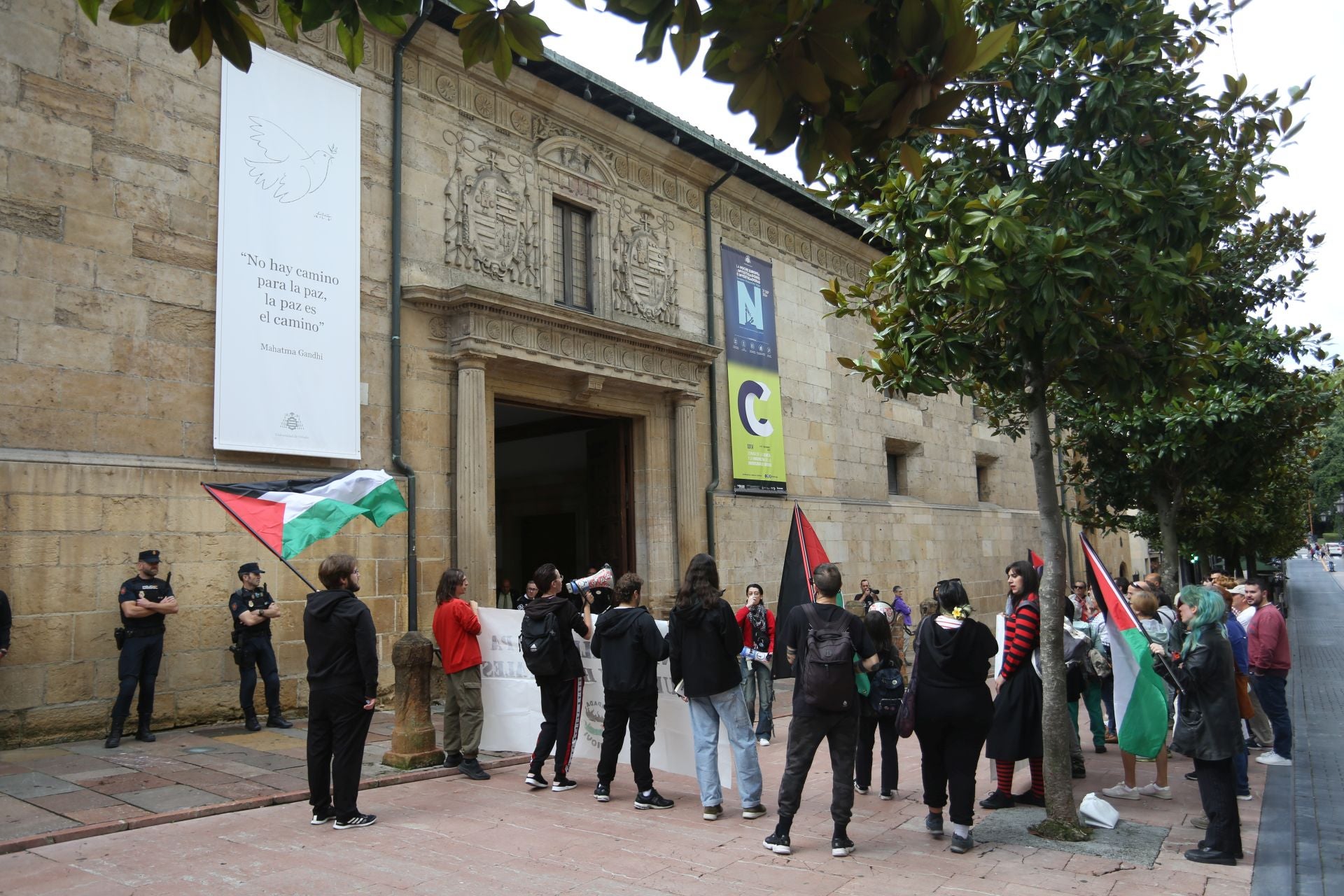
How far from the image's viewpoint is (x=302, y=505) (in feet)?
25.5

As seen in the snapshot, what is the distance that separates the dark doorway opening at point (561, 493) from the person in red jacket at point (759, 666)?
4847 mm

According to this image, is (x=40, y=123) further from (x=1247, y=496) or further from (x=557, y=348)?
(x=1247, y=496)

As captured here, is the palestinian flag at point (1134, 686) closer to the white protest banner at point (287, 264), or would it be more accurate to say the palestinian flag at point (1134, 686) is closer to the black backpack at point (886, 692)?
the black backpack at point (886, 692)

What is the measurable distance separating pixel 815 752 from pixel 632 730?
1668 millimetres

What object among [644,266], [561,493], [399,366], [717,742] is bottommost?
[717,742]

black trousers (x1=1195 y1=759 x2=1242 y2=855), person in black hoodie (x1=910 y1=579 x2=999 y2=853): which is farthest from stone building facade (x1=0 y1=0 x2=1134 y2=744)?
black trousers (x1=1195 y1=759 x2=1242 y2=855)

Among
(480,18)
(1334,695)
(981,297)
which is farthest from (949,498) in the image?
(480,18)

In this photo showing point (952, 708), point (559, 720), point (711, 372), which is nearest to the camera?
point (952, 708)

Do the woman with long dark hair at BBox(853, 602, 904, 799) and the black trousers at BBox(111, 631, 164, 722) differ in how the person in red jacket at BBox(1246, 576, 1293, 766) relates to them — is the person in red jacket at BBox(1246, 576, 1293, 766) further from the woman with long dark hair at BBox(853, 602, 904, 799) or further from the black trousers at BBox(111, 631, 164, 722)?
the black trousers at BBox(111, 631, 164, 722)

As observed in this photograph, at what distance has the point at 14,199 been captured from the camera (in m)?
8.54

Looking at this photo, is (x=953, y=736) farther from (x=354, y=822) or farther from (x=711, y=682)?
(x=354, y=822)

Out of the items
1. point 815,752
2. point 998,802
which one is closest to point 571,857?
point 815,752

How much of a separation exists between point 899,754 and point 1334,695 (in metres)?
9.47

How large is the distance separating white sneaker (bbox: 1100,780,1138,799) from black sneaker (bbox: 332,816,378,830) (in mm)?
5482
